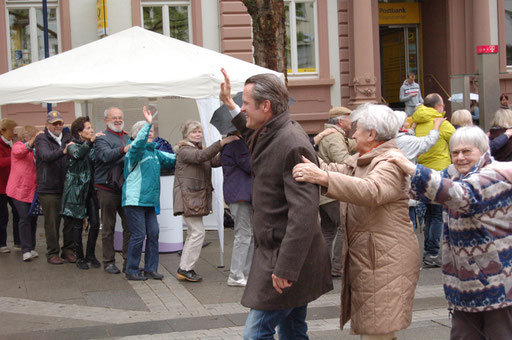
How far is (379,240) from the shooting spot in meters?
4.10

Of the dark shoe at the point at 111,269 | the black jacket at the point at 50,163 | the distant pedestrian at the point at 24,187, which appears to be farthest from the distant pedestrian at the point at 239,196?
the distant pedestrian at the point at 24,187

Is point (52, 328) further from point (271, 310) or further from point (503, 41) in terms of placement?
point (503, 41)

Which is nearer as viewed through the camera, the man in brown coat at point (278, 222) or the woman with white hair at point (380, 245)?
the man in brown coat at point (278, 222)

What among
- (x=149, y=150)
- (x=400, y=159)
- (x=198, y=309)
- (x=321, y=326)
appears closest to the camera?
(x=400, y=159)

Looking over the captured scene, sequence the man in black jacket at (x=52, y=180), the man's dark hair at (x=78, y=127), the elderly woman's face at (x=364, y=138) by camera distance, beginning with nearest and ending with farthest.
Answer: the elderly woman's face at (x=364, y=138) → the man's dark hair at (x=78, y=127) → the man in black jacket at (x=52, y=180)

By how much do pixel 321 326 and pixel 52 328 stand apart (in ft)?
7.73

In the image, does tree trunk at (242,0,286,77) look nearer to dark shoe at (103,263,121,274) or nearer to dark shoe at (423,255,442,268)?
dark shoe at (423,255,442,268)

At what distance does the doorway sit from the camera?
68.6 feet

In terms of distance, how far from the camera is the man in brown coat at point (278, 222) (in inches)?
153

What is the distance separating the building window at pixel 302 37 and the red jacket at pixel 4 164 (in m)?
8.69

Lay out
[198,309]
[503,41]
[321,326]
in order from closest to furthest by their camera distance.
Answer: [321,326] < [198,309] < [503,41]

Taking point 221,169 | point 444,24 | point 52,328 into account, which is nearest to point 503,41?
point 444,24

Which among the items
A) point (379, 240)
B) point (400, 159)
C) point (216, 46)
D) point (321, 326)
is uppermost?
point (216, 46)

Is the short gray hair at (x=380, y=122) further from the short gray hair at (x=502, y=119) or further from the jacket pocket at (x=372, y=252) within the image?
the short gray hair at (x=502, y=119)
